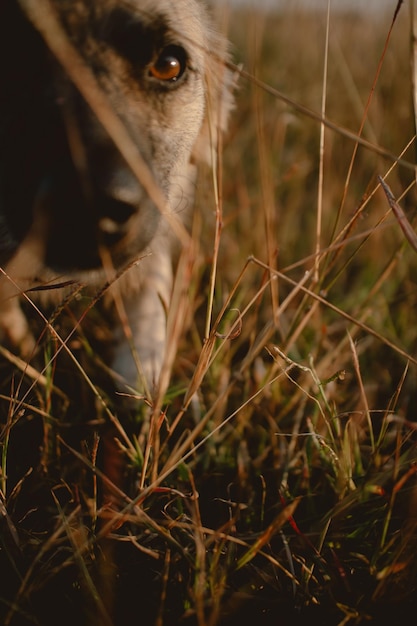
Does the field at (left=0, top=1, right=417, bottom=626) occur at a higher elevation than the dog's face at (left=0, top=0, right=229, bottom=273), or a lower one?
lower

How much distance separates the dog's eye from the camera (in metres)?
1.31

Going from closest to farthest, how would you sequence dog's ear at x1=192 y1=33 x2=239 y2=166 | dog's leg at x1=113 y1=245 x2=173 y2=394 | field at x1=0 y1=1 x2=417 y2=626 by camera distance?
1. field at x1=0 y1=1 x2=417 y2=626
2. dog's leg at x1=113 y1=245 x2=173 y2=394
3. dog's ear at x1=192 y1=33 x2=239 y2=166

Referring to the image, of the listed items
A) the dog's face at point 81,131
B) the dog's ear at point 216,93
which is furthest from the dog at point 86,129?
the dog's ear at point 216,93

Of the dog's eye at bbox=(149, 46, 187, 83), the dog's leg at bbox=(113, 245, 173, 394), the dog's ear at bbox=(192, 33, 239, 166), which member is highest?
the dog's eye at bbox=(149, 46, 187, 83)

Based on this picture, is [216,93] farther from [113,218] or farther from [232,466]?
[232,466]

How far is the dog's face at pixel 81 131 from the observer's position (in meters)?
0.99

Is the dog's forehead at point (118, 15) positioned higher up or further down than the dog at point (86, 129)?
higher up

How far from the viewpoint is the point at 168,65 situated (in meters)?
1.33

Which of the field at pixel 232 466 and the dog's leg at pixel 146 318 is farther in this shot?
the dog's leg at pixel 146 318

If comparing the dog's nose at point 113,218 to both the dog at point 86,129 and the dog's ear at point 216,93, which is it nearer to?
the dog at point 86,129

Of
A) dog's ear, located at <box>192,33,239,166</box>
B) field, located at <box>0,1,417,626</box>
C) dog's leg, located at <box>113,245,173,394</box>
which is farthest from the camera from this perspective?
dog's ear, located at <box>192,33,239,166</box>

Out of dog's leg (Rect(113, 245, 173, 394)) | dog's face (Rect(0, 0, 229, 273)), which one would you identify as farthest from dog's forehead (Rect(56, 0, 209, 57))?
dog's leg (Rect(113, 245, 173, 394))

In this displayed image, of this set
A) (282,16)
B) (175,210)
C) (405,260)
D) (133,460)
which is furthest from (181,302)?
(282,16)

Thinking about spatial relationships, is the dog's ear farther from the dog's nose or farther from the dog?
the dog's nose
